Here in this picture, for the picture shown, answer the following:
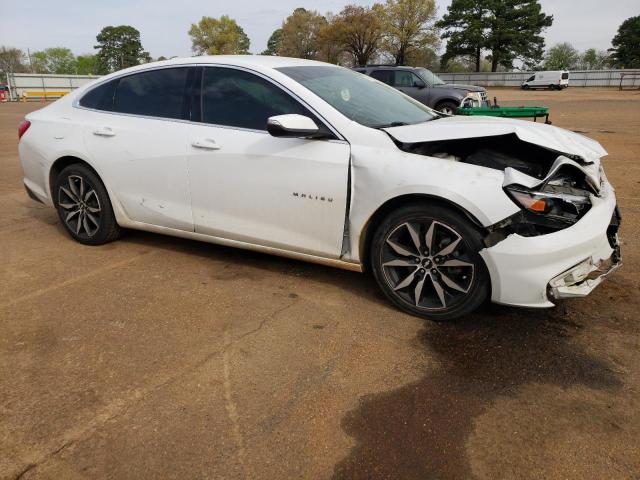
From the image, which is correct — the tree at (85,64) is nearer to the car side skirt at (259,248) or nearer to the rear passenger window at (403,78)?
the rear passenger window at (403,78)

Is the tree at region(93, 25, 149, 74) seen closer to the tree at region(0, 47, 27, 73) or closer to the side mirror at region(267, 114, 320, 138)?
the tree at region(0, 47, 27, 73)

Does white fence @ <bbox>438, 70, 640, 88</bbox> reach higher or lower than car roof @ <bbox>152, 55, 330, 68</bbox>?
higher

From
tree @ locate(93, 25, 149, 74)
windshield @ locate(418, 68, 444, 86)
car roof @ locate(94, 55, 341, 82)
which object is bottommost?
car roof @ locate(94, 55, 341, 82)

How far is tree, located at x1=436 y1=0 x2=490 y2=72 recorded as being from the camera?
64.2 meters

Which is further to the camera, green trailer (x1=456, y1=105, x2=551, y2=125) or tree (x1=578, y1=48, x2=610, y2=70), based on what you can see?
tree (x1=578, y1=48, x2=610, y2=70)

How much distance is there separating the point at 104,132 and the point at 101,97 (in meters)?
0.42

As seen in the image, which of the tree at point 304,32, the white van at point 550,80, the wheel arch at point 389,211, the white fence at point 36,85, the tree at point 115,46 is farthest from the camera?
the tree at point 115,46

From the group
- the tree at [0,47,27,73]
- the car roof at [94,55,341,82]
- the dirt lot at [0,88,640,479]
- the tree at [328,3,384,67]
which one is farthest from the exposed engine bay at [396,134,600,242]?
the tree at [0,47,27,73]

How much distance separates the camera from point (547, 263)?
2838 millimetres

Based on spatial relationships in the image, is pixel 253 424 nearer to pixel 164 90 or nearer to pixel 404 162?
pixel 404 162

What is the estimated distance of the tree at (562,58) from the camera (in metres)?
76.8

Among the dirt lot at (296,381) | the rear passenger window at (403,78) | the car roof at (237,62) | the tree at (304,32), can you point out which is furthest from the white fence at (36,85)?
the dirt lot at (296,381)

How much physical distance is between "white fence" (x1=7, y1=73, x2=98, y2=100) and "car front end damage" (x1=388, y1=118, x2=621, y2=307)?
1633 inches

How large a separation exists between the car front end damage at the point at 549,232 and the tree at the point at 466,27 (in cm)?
6810
